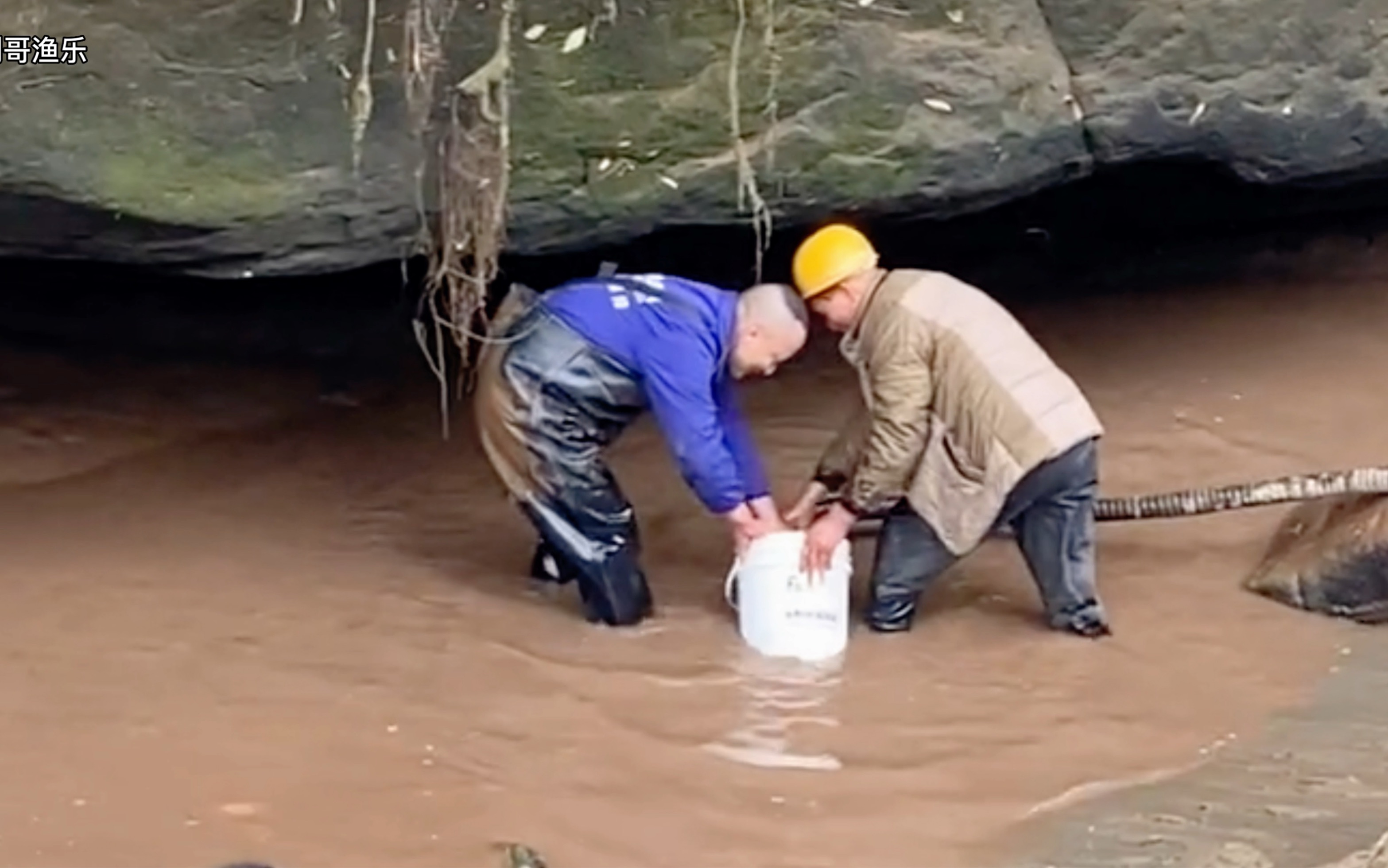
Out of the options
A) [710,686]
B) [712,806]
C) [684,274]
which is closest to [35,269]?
[684,274]

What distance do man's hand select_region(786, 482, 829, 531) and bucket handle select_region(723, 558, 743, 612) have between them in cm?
20

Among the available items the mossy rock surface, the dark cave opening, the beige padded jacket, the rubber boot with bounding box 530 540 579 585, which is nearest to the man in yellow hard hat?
the beige padded jacket

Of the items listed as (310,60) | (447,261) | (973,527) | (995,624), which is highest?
(310,60)

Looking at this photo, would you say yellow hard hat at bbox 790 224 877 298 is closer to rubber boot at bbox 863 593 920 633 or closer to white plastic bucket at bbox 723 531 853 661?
white plastic bucket at bbox 723 531 853 661

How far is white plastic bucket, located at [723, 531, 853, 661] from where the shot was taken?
585 centimetres

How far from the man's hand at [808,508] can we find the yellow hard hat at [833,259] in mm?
617

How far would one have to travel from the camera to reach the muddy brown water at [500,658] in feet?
16.2

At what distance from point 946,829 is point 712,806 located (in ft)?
1.80

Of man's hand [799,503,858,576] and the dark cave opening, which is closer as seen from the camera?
man's hand [799,503,858,576]

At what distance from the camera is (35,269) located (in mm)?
8445

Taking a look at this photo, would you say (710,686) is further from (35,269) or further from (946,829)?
(35,269)

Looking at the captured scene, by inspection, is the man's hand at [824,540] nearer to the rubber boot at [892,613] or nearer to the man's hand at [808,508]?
the man's hand at [808,508]

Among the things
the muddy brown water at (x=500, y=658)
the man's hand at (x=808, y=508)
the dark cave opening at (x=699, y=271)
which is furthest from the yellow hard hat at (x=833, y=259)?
the dark cave opening at (x=699, y=271)

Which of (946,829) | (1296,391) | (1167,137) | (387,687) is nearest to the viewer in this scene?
(946,829)
